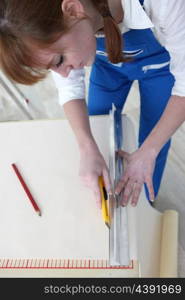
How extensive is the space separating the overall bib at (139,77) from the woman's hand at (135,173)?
0.80 feet

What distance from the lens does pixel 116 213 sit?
67cm

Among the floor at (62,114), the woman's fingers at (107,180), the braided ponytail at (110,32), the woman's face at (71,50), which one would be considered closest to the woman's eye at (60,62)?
the woman's face at (71,50)

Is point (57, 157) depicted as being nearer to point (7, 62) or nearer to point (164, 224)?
point (7, 62)

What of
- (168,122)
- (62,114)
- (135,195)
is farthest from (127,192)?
(62,114)

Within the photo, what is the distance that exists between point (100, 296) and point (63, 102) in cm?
45

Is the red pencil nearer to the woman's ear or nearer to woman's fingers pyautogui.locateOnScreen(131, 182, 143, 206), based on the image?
woman's fingers pyautogui.locateOnScreen(131, 182, 143, 206)

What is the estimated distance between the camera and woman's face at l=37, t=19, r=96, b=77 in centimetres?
57

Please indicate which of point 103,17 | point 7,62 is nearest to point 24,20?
point 7,62

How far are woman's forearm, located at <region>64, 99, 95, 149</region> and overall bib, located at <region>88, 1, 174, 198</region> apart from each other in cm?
14

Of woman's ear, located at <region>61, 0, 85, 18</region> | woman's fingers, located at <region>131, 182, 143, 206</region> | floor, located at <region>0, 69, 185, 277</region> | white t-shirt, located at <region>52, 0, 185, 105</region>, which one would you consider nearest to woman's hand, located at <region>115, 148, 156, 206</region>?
woman's fingers, located at <region>131, 182, 143, 206</region>

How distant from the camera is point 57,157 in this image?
0.79 metres

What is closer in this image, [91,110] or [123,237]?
[123,237]

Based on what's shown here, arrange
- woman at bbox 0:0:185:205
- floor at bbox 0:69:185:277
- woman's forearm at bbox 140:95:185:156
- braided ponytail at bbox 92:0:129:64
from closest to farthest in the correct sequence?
woman at bbox 0:0:185:205 → braided ponytail at bbox 92:0:129:64 → woman's forearm at bbox 140:95:185:156 → floor at bbox 0:69:185:277

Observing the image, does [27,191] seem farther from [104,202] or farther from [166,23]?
[166,23]
